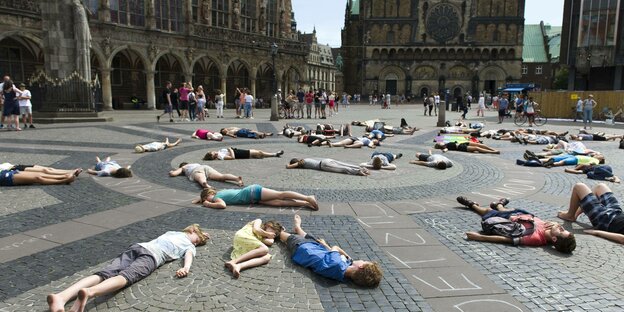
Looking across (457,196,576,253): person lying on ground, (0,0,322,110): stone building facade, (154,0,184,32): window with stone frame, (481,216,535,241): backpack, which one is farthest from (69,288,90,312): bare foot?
(154,0,184,32): window with stone frame

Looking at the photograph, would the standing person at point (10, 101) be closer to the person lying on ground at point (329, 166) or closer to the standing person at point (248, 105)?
the person lying on ground at point (329, 166)

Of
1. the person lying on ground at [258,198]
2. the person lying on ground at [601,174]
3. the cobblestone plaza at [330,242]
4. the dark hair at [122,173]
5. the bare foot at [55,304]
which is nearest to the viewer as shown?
the bare foot at [55,304]

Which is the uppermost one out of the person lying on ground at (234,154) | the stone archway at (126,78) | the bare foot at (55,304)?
the stone archway at (126,78)

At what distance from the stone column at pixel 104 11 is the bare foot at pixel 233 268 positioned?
3232cm

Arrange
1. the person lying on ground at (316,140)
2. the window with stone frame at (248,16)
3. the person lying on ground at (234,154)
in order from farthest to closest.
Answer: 1. the window with stone frame at (248,16)
2. the person lying on ground at (316,140)
3. the person lying on ground at (234,154)

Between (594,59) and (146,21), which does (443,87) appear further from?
(146,21)

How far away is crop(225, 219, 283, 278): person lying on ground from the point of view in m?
4.43

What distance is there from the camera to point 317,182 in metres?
8.48

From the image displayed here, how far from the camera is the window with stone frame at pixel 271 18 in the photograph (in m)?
47.3

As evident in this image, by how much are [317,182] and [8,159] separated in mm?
7505

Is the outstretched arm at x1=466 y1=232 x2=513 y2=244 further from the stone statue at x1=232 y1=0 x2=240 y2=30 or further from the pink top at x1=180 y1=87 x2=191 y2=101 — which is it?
the stone statue at x1=232 y1=0 x2=240 y2=30

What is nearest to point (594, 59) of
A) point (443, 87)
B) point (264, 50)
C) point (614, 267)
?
point (264, 50)

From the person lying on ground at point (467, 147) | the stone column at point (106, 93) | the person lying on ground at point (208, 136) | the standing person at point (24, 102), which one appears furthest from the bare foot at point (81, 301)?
the stone column at point (106, 93)

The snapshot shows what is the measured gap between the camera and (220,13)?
42094 mm
